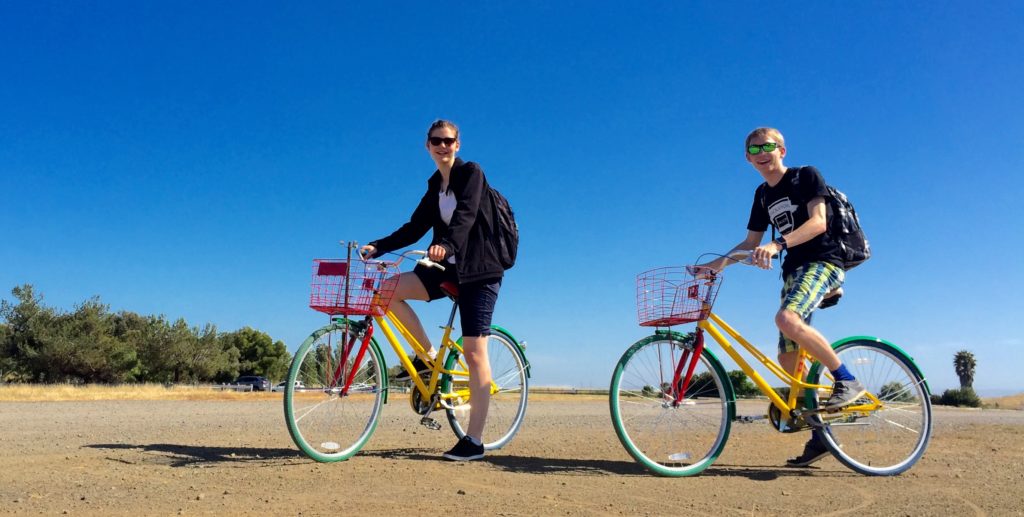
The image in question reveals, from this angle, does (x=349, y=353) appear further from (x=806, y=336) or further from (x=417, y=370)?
(x=806, y=336)

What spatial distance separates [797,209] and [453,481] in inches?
123

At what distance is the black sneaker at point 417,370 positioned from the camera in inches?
235

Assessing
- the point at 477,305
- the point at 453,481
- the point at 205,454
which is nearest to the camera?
the point at 453,481

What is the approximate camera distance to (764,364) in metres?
5.52

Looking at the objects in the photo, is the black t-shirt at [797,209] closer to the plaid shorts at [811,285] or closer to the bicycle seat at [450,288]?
the plaid shorts at [811,285]

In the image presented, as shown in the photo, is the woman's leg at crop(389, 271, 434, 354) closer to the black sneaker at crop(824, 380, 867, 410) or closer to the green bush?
the black sneaker at crop(824, 380, 867, 410)

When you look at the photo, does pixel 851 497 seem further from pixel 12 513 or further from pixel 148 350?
pixel 148 350

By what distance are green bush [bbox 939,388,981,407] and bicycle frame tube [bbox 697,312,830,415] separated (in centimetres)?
2495

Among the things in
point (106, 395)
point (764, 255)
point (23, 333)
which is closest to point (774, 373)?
point (764, 255)

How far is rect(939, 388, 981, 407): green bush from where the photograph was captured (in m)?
26.1

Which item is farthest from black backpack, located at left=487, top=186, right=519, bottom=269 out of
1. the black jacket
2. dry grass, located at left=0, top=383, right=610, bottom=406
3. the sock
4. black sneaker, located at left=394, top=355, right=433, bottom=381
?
dry grass, located at left=0, top=383, right=610, bottom=406

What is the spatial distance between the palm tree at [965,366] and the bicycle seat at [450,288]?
64.6 metres

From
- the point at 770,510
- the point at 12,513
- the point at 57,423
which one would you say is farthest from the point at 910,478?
the point at 57,423

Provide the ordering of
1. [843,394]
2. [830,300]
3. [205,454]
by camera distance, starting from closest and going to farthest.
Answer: [843,394]
[830,300]
[205,454]
